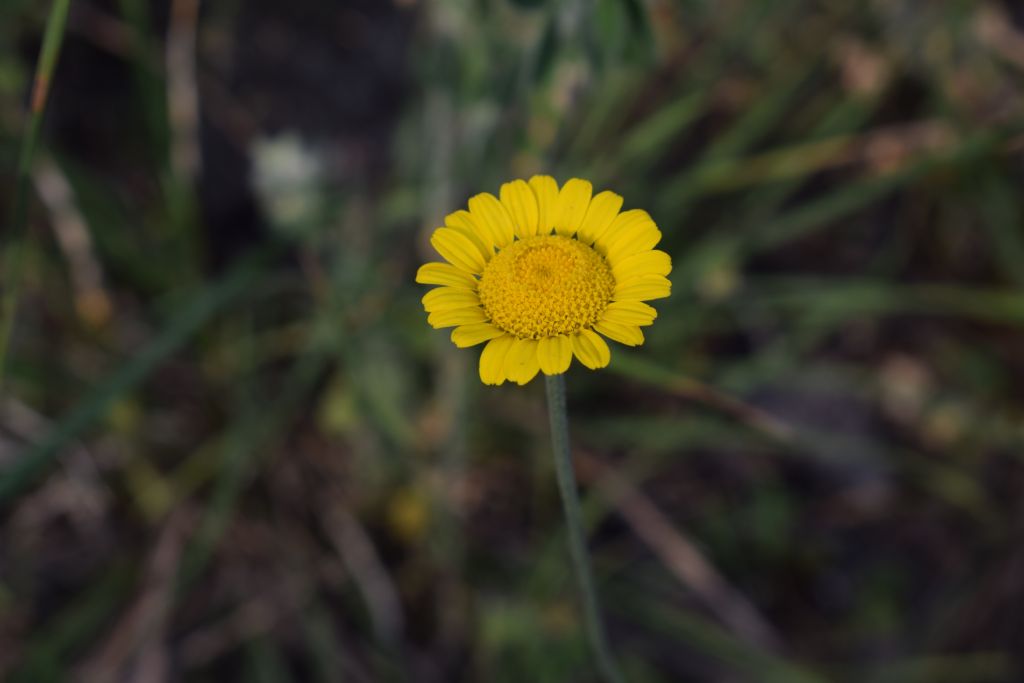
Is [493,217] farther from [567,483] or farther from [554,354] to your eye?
[567,483]

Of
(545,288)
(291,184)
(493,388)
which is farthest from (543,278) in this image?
(493,388)

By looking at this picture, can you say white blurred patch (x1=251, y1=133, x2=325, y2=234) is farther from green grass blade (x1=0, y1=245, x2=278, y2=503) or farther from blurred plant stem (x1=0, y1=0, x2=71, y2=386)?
blurred plant stem (x1=0, y1=0, x2=71, y2=386)

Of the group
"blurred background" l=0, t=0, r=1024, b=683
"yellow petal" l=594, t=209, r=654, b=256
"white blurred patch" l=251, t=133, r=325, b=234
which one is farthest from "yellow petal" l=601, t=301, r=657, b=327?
"white blurred patch" l=251, t=133, r=325, b=234

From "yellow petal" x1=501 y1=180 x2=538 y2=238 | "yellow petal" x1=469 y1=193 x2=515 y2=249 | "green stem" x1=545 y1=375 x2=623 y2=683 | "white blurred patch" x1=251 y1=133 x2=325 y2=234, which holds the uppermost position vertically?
"white blurred patch" x1=251 y1=133 x2=325 y2=234

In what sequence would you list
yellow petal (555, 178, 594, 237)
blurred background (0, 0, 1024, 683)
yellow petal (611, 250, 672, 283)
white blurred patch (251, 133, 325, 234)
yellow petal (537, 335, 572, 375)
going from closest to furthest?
yellow petal (537, 335, 572, 375), yellow petal (611, 250, 672, 283), yellow petal (555, 178, 594, 237), white blurred patch (251, 133, 325, 234), blurred background (0, 0, 1024, 683)

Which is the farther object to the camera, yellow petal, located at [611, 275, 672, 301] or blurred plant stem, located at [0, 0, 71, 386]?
blurred plant stem, located at [0, 0, 71, 386]

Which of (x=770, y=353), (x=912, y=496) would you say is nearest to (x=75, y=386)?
(x=770, y=353)

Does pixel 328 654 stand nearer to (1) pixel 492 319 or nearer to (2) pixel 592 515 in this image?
(2) pixel 592 515
